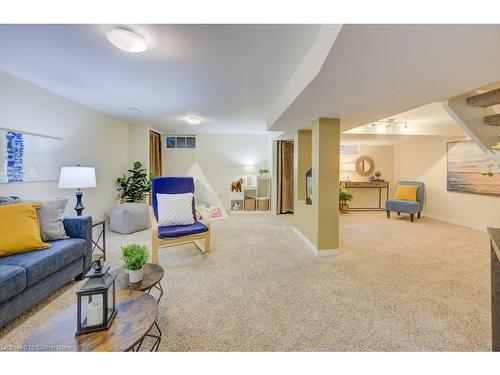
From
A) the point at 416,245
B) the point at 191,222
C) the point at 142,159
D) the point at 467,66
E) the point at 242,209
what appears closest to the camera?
the point at 467,66

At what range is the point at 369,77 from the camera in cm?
171

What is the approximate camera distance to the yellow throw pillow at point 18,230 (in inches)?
70.3

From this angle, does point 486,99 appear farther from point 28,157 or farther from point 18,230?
point 28,157

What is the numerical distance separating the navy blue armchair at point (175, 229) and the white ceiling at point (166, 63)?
1.29 metres

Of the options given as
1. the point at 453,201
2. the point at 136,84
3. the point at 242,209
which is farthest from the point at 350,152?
the point at 136,84

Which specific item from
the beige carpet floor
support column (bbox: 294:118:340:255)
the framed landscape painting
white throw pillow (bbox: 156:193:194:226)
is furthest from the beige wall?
white throw pillow (bbox: 156:193:194:226)

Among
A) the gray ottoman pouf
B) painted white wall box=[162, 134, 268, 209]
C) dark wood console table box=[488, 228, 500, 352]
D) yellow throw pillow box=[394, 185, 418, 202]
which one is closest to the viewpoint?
dark wood console table box=[488, 228, 500, 352]

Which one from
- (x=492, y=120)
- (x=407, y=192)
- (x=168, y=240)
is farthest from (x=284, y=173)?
(x=492, y=120)

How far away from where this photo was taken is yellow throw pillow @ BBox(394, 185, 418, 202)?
17.2 ft

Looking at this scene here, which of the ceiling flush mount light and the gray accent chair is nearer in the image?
the ceiling flush mount light

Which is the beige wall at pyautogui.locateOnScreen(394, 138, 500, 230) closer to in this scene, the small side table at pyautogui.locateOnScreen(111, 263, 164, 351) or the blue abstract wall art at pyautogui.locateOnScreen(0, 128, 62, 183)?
the small side table at pyautogui.locateOnScreen(111, 263, 164, 351)

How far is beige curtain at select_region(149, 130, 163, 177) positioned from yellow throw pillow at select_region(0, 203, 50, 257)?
3.63 meters

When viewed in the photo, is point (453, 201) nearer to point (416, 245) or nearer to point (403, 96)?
point (416, 245)
